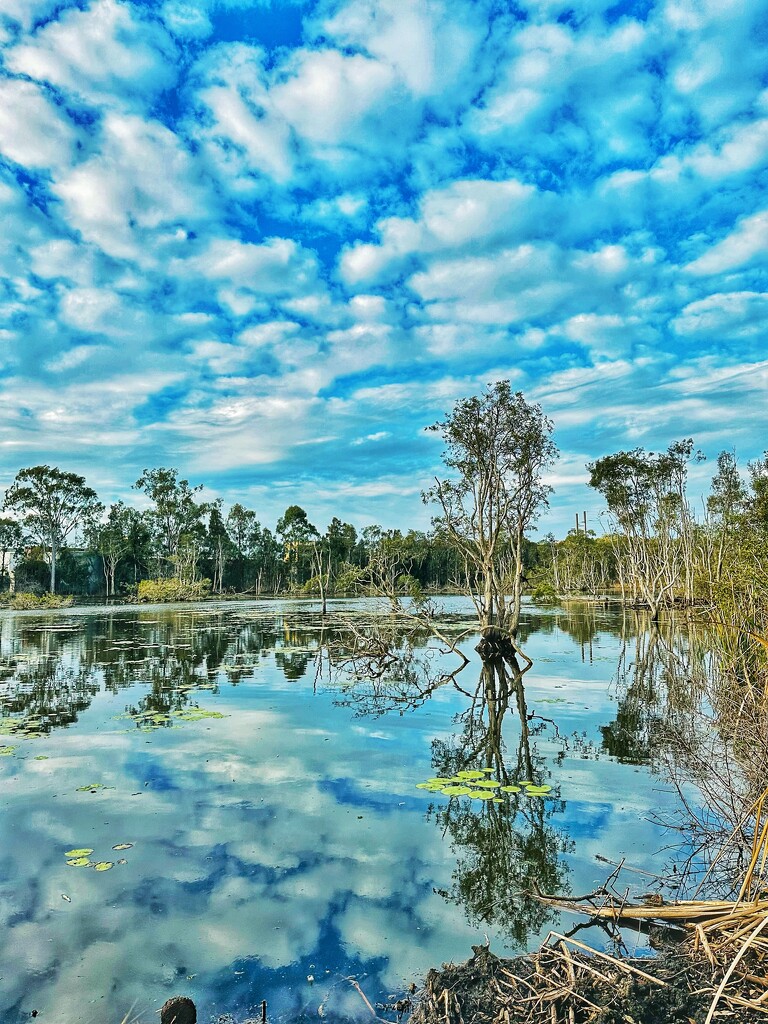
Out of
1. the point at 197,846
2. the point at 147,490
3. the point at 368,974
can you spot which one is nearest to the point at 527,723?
the point at 197,846

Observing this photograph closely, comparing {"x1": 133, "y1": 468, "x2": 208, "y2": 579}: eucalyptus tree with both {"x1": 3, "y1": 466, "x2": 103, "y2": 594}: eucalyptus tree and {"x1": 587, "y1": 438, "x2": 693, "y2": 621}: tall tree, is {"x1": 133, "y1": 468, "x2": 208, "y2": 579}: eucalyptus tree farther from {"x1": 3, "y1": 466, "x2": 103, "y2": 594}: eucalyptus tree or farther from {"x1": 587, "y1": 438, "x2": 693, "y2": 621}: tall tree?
{"x1": 587, "y1": 438, "x2": 693, "y2": 621}: tall tree

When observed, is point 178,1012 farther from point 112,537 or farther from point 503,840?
point 112,537

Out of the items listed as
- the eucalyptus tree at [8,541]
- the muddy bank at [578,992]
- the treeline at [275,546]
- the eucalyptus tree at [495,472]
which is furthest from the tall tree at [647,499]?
the eucalyptus tree at [8,541]

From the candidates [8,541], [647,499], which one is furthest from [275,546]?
[647,499]

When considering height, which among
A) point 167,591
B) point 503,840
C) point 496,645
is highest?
point 167,591

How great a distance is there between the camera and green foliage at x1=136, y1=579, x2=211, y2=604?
5738cm

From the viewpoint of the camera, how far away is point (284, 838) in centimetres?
588

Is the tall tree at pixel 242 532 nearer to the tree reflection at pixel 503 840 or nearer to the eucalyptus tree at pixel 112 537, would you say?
the eucalyptus tree at pixel 112 537

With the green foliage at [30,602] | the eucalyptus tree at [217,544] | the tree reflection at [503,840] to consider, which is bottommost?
the tree reflection at [503,840]

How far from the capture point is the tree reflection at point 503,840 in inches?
183

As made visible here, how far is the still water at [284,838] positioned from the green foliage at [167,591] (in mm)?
46559

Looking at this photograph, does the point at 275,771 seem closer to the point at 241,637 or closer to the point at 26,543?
the point at 241,637

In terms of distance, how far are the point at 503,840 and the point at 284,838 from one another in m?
2.08

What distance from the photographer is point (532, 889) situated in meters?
4.87
